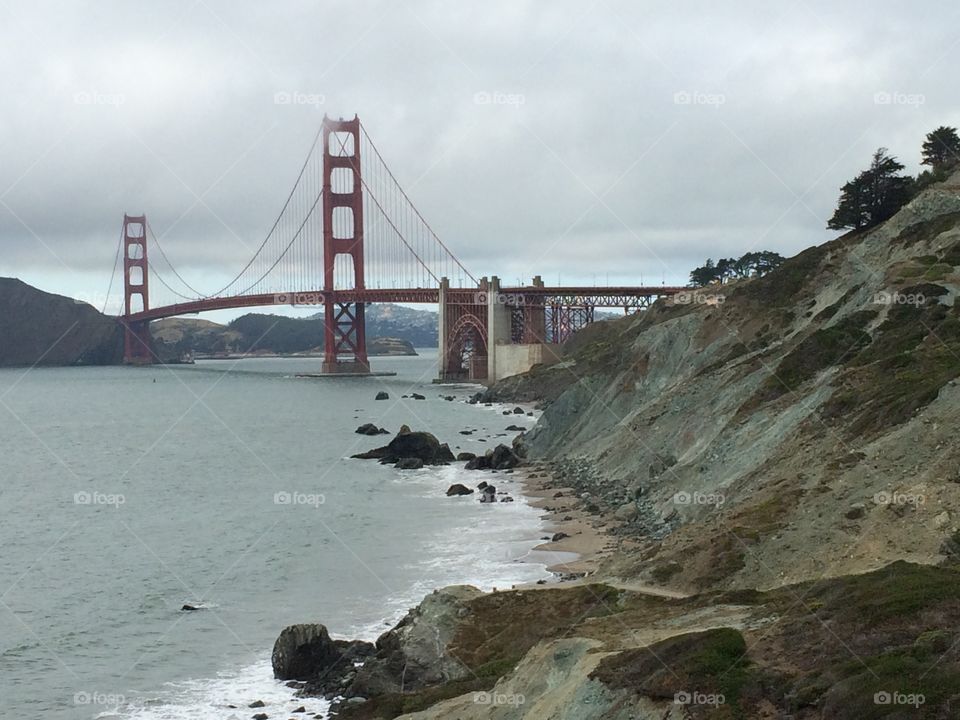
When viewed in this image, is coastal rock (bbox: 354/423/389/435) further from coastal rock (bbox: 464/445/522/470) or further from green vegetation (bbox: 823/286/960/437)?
green vegetation (bbox: 823/286/960/437)

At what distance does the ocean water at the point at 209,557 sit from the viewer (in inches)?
1093

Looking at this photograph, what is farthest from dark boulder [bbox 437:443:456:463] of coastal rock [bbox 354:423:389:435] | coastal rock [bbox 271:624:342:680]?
coastal rock [bbox 271:624:342:680]

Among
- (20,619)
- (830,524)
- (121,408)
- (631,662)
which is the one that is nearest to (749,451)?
(830,524)

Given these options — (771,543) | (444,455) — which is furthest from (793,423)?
(444,455)

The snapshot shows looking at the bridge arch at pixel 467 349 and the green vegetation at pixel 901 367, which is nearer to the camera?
the green vegetation at pixel 901 367

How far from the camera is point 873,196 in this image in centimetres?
5769

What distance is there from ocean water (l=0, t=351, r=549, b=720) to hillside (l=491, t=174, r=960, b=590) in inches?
225

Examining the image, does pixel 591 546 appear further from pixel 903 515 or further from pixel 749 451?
pixel 903 515

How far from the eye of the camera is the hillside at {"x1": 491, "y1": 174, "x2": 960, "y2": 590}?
2572 cm

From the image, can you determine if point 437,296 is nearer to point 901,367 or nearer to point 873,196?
point 873,196

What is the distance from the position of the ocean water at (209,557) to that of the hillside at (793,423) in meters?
5.72

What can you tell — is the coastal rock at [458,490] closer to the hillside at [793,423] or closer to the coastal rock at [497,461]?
the hillside at [793,423]

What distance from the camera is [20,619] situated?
3381cm

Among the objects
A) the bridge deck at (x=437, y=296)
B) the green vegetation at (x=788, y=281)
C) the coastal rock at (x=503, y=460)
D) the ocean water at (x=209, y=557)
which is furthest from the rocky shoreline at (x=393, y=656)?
the bridge deck at (x=437, y=296)
